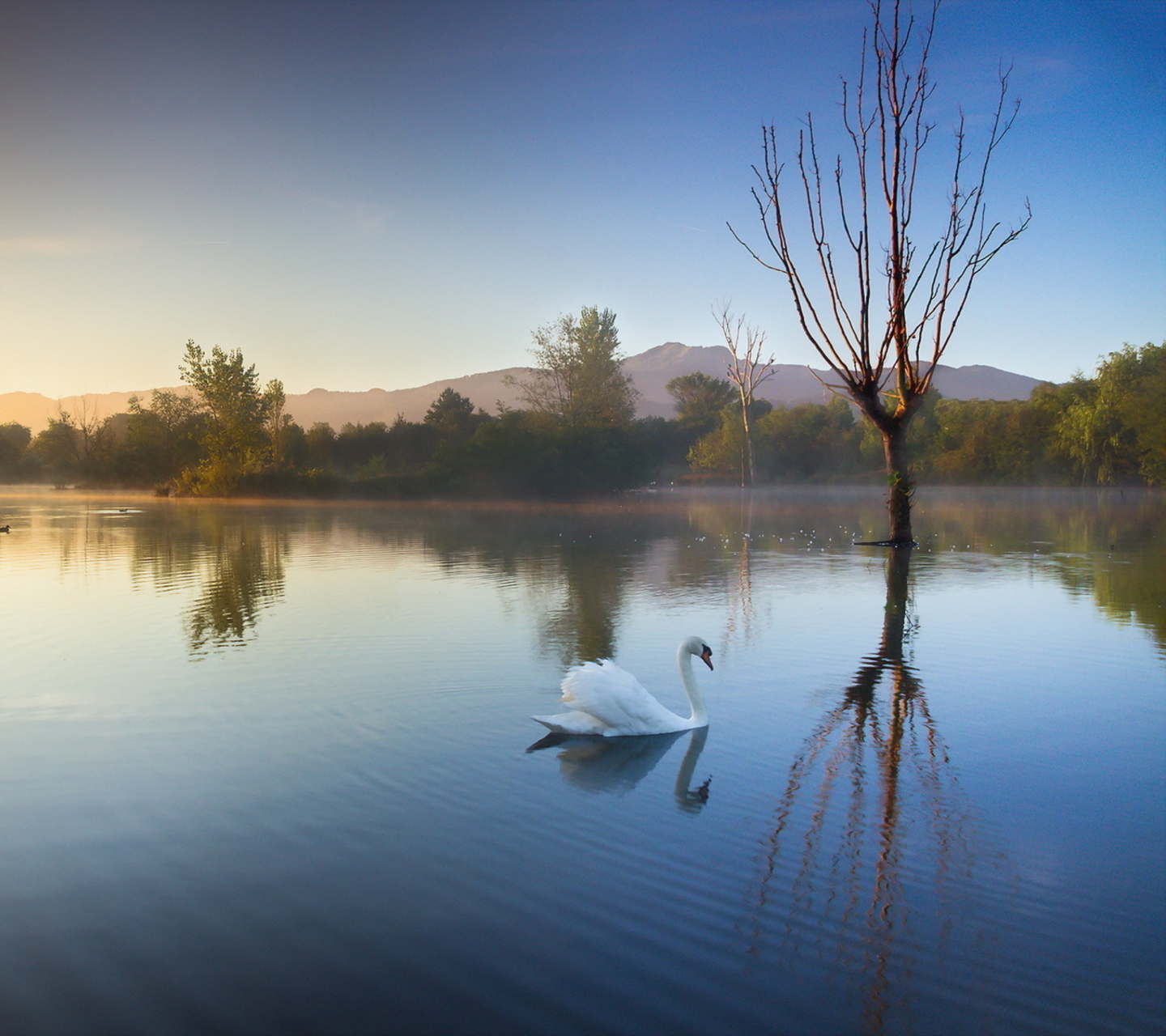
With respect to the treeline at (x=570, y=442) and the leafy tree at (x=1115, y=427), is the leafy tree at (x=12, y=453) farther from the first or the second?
the leafy tree at (x=1115, y=427)

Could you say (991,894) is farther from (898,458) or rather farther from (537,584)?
(898,458)

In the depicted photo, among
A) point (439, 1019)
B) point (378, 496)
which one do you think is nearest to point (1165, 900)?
point (439, 1019)

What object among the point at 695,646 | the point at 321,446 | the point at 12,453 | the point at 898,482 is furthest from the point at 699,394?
the point at 695,646

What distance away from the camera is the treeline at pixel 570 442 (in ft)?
164

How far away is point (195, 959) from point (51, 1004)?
1.65 feet

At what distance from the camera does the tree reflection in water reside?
35.5ft

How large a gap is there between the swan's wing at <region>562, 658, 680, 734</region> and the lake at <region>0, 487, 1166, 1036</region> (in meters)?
0.17

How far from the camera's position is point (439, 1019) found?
3326mm

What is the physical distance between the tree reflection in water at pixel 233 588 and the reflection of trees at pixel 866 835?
667cm

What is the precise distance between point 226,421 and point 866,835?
60071mm

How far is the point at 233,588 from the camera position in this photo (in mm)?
14758

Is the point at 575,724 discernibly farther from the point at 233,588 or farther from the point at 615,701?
the point at 233,588

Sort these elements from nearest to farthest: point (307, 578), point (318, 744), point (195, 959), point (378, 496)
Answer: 1. point (195, 959)
2. point (318, 744)
3. point (307, 578)
4. point (378, 496)

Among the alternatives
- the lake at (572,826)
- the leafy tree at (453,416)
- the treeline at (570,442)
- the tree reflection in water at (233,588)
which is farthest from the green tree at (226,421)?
the lake at (572,826)
